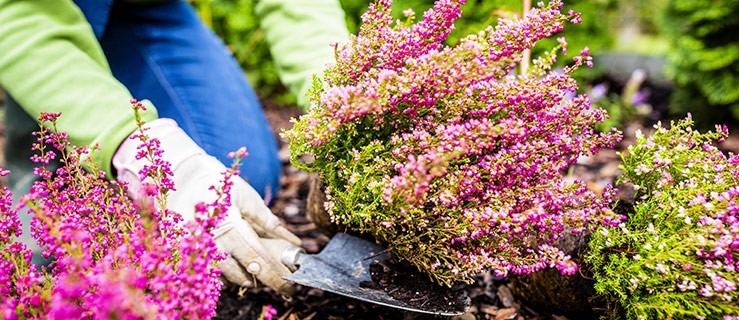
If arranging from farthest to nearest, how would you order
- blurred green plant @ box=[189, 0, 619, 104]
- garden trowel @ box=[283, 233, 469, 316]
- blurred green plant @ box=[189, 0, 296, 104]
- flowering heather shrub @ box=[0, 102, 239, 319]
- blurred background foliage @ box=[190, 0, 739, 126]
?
blurred green plant @ box=[189, 0, 296, 104] < blurred green plant @ box=[189, 0, 619, 104] < blurred background foliage @ box=[190, 0, 739, 126] < garden trowel @ box=[283, 233, 469, 316] < flowering heather shrub @ box=[0, 102, 239, 319]

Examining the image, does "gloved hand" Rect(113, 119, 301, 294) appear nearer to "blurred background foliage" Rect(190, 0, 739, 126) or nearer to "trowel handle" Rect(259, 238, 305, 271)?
"trowel handle" Rect(259, 238, 305, 271)

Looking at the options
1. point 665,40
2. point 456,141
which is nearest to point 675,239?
point 456,141

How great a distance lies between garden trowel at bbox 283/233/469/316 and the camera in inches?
52.7

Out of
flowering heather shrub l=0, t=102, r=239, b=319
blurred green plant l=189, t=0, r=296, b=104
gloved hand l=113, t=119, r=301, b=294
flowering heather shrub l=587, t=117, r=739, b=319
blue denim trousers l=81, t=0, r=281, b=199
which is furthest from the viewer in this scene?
blurred green plant l=189, t=0, r=296, b=104

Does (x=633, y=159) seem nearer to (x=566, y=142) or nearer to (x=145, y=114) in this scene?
(x=566, y=142)

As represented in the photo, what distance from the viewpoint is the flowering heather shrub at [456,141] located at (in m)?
1.15

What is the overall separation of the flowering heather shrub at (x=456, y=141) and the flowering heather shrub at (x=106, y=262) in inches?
13.0

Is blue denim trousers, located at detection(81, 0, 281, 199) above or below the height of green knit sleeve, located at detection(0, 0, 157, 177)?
below

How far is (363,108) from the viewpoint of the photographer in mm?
1082

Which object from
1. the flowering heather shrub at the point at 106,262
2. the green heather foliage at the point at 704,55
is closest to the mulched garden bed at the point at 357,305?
the flowering heather shrub at the point at 106,262

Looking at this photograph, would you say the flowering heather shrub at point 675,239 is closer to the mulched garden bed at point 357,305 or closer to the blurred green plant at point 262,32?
the mulched garden bed at point 357,305

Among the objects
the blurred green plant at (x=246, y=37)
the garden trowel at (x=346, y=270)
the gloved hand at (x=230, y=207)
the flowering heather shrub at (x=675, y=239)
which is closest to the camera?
the flowering heather shrub at (x=675, y=239)

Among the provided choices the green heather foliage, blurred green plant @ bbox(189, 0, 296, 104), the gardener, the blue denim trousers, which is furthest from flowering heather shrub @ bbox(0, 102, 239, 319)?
the green heather foliage

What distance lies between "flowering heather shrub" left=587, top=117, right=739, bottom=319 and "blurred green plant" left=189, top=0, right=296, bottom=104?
140 inches
